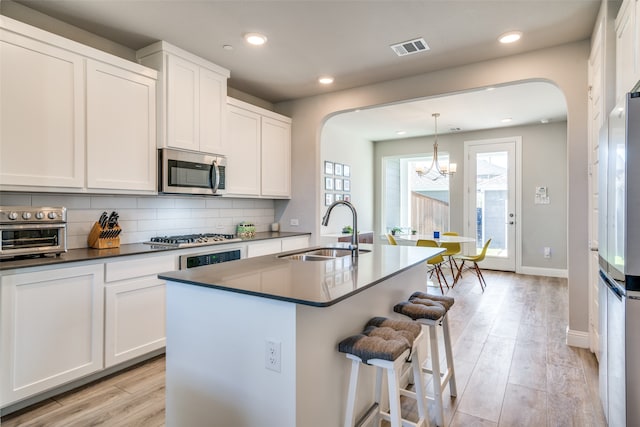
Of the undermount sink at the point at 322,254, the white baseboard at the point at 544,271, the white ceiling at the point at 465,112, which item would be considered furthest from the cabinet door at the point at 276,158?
the white baseboard at the point at 544,271

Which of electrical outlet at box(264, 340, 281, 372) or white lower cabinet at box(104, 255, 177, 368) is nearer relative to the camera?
electrical outlet at box(264, 340, 281, 372)

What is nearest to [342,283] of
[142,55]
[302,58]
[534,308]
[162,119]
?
[162,119]

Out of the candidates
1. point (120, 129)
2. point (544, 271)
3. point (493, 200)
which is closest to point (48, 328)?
point (120, 129)

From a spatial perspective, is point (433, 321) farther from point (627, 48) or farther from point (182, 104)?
point (182, 104)

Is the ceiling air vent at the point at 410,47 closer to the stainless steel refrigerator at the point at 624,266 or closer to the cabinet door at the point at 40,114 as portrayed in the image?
the stainless steel refrigerator at the point at 624,266

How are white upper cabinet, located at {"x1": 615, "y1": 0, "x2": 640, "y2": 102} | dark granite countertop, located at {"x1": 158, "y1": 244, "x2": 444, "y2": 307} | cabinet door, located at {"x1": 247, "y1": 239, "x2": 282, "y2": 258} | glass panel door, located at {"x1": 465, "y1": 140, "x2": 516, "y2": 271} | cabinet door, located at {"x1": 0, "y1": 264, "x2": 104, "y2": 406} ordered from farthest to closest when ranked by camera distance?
glass panel door, located at {"x1": 465, "y1": 140, "x2": 516, "y2": 271}
cabinet door, located at {"x1": 247, "y1": 239, "x2": 282, "y2": 258}
cabinet door, located at {"x1": 0, "y1": 264, "x2": 104, "y2": 406}
white upper cabinet, located at {"x1": 615, "y1": 0, "x2": 640, "y2": 102}
dark granite countertop, located at {"x1": 158, "y1": 244, "x2": 444, "y2": 307}

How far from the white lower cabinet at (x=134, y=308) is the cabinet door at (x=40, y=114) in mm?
709

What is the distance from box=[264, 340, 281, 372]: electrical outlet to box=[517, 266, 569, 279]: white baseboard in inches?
242

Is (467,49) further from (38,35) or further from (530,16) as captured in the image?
(38,35)

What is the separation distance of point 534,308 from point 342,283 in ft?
12.0

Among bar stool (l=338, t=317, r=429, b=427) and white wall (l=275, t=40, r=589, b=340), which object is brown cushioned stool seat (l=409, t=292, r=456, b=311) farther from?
white wall (l=275, t=40, r=589, b=340)

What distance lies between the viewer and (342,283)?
148 cm

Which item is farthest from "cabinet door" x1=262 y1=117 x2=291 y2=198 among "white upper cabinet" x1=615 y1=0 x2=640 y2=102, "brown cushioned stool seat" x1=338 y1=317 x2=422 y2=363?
"white upper cabinet" x1=615 y1=0 x2=640 y2=102

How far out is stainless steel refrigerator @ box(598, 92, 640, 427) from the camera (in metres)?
1.41
